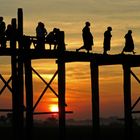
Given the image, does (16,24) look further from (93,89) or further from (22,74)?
(93,89)

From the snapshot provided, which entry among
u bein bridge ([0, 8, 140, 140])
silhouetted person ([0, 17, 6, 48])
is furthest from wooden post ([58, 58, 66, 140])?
silhouetted person ([0, 17, 6, 48])

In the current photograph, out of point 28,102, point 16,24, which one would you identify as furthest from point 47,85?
point 16,24

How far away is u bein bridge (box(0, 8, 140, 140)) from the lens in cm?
2902

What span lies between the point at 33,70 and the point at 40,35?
158cm

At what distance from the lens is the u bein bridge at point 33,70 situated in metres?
29.0

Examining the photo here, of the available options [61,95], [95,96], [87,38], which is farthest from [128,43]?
[61,95]

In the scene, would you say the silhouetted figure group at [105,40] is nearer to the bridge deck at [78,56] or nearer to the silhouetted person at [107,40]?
the silhouetted person at [107,40]

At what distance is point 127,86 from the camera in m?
31.8

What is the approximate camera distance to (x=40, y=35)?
97.8 feet

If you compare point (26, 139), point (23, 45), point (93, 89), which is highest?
point (23, 45)

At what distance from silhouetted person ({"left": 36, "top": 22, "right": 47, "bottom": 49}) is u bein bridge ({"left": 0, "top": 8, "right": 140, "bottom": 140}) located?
13.2 inches

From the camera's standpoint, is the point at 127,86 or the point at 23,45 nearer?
the point at 23,45

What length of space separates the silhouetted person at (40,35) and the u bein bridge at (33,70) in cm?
33

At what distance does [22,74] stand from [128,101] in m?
5.39
